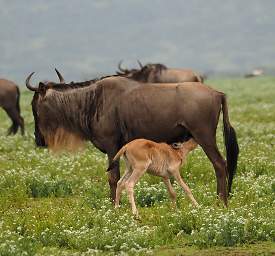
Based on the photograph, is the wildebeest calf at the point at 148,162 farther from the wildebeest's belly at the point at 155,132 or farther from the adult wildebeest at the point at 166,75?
the adult wildebeest at the point at 166,75

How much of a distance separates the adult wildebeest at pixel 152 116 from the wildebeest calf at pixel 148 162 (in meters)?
0.63

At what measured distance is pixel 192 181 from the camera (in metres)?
14.3

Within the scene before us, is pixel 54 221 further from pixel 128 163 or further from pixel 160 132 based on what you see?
pixel 160 132

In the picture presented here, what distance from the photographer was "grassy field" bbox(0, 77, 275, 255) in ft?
32.2

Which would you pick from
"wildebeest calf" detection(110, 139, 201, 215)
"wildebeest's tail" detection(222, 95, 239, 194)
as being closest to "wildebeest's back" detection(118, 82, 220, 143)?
"wildebeest's tail" detection(222, 95, 239, 194)

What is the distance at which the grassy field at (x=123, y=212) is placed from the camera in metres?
9.82

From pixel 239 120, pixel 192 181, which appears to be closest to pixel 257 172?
pixel 192 181

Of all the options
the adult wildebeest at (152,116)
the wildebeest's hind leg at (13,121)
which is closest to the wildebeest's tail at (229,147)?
the adult wildebeest at (152,116)

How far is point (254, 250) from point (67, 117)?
16.8 ft

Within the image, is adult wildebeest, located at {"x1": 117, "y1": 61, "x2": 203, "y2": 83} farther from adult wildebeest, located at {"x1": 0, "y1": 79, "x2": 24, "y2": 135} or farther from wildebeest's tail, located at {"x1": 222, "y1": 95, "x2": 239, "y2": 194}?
wildebeest's tail, located at {"x1": 222, "y1": 95, "x2": 239, "y2": 194}

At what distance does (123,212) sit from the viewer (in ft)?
37.7

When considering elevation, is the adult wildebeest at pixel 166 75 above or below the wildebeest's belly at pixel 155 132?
below

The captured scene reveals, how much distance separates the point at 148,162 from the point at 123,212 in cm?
80

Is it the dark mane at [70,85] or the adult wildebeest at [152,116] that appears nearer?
the adult wildebeest at [152,116]
